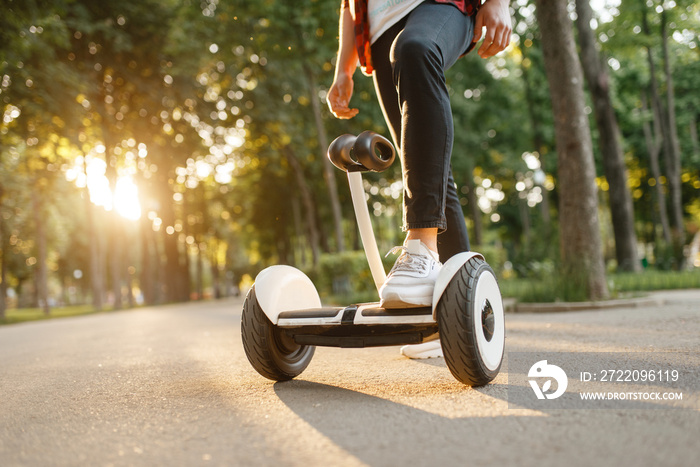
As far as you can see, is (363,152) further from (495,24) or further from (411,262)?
(495,24)

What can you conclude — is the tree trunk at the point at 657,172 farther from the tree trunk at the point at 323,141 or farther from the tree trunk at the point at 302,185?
the tree trunk at the point at 302,185

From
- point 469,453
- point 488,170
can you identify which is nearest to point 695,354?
point 469,453

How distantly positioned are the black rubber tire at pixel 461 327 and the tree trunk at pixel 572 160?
5442mm

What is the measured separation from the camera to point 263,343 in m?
2.30

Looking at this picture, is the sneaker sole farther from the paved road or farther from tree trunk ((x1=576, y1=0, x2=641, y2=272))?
tree trunk ((x1=576, y1=0, x2=641, y2=272))

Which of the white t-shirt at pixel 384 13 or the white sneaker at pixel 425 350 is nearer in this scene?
the white t-shirt at pixel 384 13

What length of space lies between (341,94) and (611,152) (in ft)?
42.6

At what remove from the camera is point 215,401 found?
2.11 m

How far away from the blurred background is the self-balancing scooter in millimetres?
5188

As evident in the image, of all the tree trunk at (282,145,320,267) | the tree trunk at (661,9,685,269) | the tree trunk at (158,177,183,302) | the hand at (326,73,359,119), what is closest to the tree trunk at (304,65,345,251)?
the tree trunk at (282,145,320,267)

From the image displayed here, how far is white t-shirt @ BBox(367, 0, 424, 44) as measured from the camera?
245 cm

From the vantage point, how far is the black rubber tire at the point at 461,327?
1921 mm

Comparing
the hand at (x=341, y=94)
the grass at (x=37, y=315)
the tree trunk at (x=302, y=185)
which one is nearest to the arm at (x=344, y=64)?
the hand at (x=341, y=94)

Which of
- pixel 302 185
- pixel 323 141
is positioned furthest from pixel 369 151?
pixel 302 185
